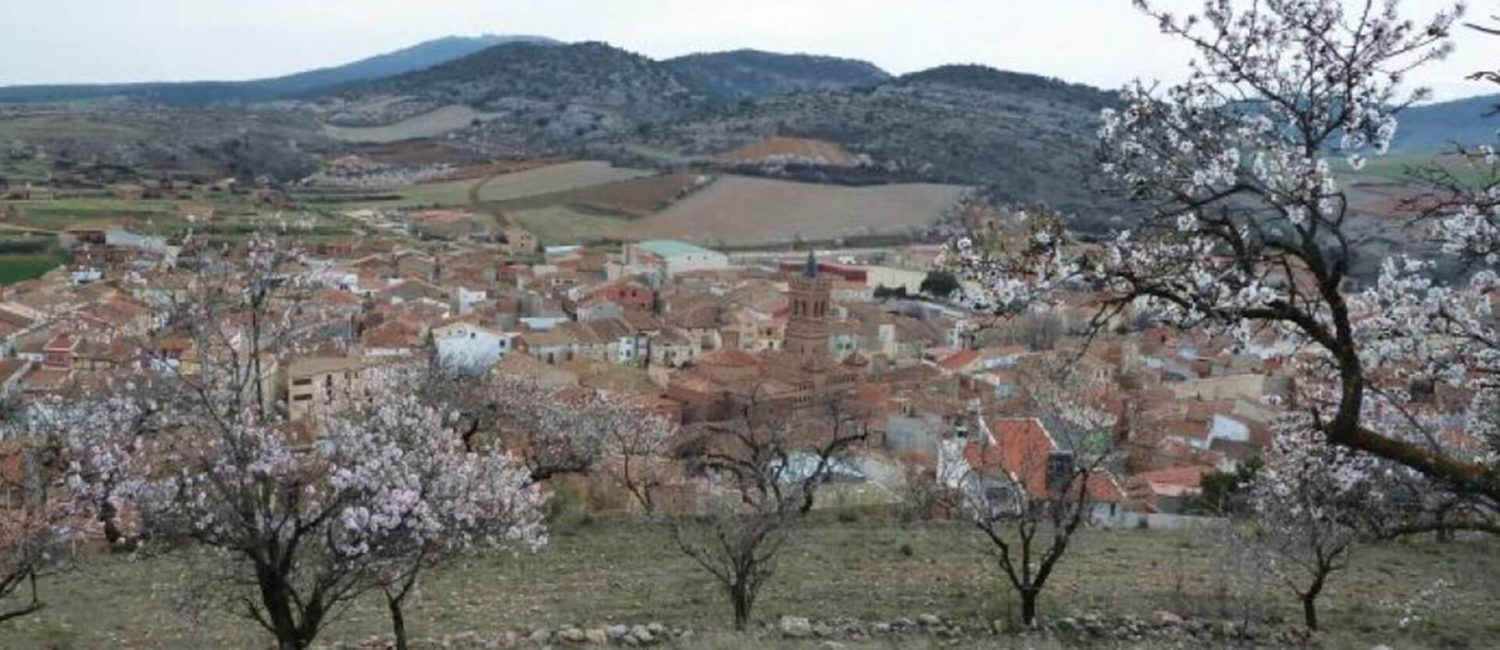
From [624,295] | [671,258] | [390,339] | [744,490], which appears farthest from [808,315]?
[744,490]

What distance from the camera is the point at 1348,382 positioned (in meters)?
7.79

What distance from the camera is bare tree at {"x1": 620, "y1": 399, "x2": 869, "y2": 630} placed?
15.9 meters

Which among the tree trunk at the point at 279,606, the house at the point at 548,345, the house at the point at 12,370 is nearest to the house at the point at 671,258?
the house at the point at 548,345

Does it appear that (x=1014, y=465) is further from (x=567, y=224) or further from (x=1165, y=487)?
(x=567, y=224)

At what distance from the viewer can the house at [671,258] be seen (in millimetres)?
99062

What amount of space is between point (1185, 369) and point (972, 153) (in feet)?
353

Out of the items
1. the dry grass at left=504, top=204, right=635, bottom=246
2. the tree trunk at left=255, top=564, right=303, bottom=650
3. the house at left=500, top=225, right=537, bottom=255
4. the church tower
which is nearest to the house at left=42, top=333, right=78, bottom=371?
the church tower

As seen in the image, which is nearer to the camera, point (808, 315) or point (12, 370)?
point (12, 370)

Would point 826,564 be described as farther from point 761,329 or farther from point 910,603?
point 761,329

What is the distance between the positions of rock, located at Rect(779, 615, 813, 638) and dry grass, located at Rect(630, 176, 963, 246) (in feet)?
357

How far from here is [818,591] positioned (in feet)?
59.6

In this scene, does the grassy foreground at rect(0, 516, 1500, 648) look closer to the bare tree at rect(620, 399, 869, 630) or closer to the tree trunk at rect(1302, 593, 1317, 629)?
the tree trunk at rect(1302, 593, 1317, 629)

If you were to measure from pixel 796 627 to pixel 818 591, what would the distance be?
2.77 m

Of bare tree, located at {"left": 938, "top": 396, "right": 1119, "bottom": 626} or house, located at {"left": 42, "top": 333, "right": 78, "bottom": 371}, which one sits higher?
bare tree, located at {"left": 938, "top": 396, "right": 1119, "bottom": 626}
